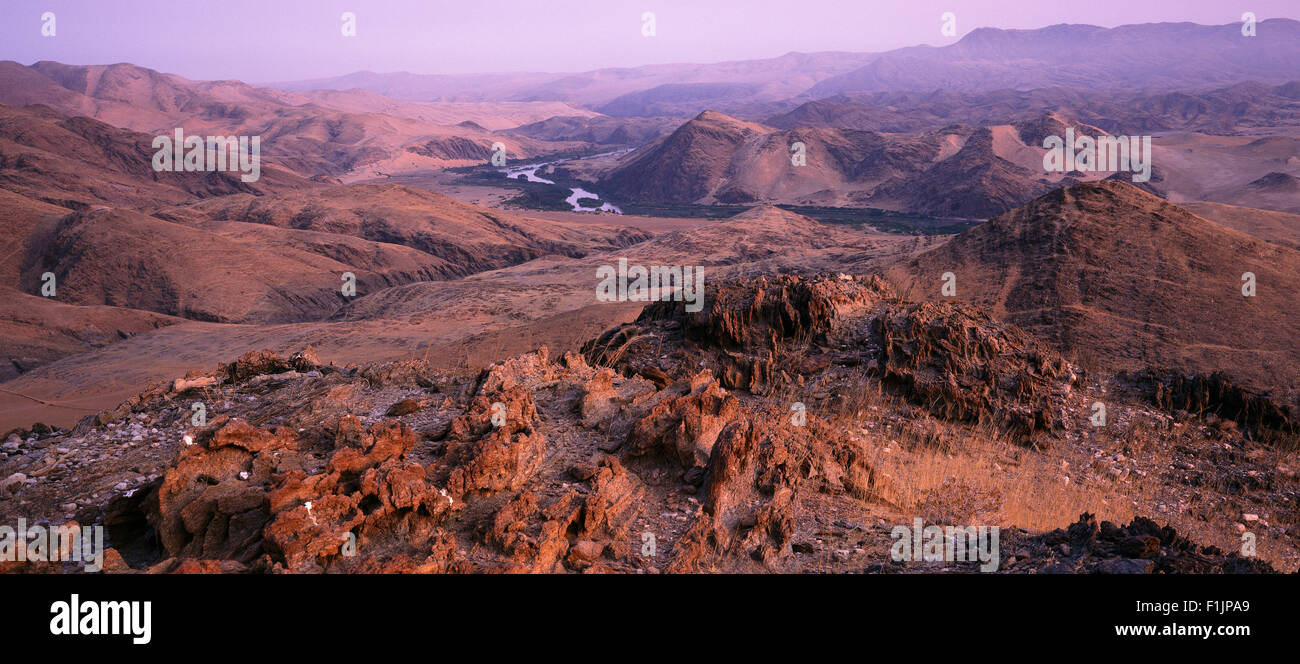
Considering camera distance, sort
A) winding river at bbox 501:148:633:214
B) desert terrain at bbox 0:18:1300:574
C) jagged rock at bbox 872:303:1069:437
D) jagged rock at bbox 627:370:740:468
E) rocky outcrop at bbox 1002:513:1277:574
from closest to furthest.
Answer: rocky outcrop at bbox 1002:513:1277:574
desert terrain at bbox 0:18:1300:574
jagged rock at bbox 627:370:740:468
jagged rock at bbox 872:303:1069:437
winding river at bbox 501:148:633:214

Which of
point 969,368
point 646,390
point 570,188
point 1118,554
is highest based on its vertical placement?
point 570,188

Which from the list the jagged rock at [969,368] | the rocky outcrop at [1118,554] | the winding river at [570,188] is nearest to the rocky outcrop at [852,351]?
the jagged rock at [969,368]

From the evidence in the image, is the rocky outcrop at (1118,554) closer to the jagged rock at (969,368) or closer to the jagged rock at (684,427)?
the jagged rock at (684,427)

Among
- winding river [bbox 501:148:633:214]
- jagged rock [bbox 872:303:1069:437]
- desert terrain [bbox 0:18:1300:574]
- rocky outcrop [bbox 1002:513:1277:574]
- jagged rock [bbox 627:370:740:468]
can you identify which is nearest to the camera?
rocky outcrop [bbox 1002:513:1277:574]

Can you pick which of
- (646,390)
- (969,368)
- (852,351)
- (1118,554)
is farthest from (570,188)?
(1118,554)

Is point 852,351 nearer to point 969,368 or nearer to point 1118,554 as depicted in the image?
point 969,368

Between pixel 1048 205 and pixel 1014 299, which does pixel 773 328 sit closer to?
pixel 1014 299

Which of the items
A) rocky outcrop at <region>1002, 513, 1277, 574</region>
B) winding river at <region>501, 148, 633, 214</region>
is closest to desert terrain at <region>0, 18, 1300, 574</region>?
rocky outcrop at <region>1002, 513, 1277, 574</region>

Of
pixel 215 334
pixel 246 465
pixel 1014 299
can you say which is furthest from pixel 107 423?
pixel 215 334

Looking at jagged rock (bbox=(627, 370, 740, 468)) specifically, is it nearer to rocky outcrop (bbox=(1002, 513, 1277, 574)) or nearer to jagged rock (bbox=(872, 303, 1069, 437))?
rocky outcrop (bbox=(1002, 513, 1277, 574))

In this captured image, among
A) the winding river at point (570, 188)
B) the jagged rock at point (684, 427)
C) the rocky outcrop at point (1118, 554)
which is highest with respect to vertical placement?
the winding river at point (570, 188)

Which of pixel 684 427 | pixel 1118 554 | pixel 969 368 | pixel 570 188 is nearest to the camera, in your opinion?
pixel 1118 554
